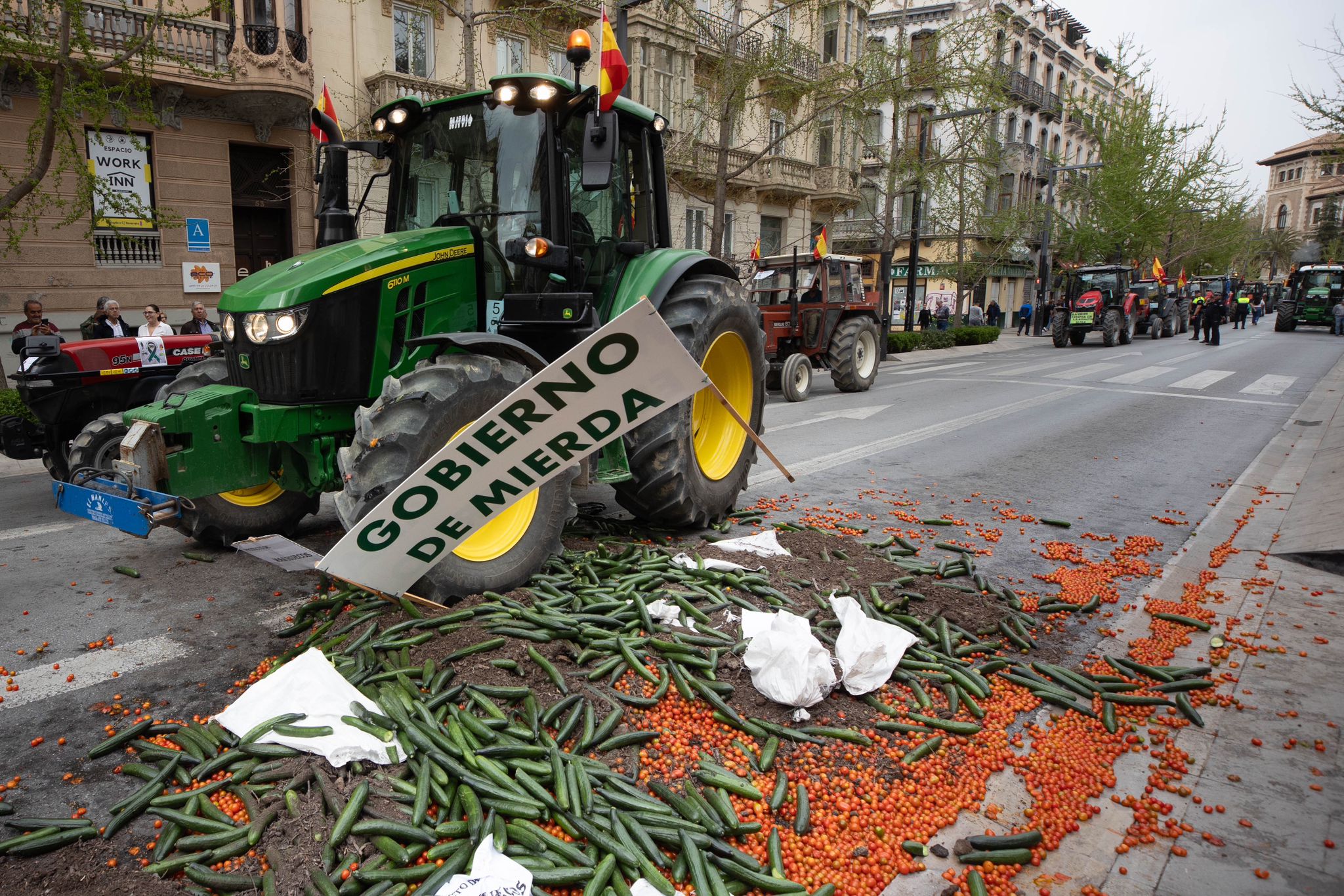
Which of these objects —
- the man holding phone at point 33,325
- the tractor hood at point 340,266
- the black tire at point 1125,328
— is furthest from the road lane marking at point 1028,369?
the man holding phone at point 33,325

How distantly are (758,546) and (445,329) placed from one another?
2.41 metres

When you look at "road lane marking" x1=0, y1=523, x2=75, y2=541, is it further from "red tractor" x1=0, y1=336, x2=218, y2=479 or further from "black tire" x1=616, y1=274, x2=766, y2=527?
"black tire" x1=616, y1=274, x2=766, y2=527

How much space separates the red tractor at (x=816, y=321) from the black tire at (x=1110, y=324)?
691 inches

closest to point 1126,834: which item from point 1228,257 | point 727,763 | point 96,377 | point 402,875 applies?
point 727,763

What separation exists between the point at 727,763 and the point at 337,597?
7.72ft

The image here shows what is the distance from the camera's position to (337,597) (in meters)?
4.49

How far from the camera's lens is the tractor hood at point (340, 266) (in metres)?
4.67

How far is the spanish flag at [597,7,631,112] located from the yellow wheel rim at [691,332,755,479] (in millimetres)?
2090

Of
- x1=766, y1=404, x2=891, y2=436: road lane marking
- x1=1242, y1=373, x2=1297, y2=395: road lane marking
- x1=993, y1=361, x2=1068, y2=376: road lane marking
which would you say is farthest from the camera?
x1=993, y1=361, x2=1068, y2=376: road lane marking

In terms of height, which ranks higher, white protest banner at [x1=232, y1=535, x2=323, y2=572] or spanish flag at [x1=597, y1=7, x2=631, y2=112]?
spanish flag at [x1=597, y1=7, x2=631, y2=112]

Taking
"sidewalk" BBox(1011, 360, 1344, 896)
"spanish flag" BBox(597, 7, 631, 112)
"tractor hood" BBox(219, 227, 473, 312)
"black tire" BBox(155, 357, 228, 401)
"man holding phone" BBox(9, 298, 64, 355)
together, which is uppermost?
"spanish flag" BBox(597, 7, 631, 112)

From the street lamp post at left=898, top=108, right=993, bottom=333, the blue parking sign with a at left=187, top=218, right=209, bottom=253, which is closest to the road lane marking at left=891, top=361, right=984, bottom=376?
the street lamp post at left=898, top=108, right=993, bottom=333

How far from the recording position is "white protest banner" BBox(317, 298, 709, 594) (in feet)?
13.1

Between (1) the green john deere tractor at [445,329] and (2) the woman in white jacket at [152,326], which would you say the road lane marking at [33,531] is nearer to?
(1) the green john deere tractor at [445,329]
